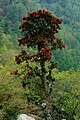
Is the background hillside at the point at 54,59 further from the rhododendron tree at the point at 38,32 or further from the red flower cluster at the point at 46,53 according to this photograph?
the red flower cluster at the point at 46,53

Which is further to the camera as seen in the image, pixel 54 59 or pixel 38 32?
Answer: pixel 54 59

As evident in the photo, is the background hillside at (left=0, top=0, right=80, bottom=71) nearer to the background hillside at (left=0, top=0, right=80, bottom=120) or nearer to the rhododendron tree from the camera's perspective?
the background hillside at (left=0, top=0, right=80, bottom=120)

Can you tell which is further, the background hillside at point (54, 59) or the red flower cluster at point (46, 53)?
the background hillside at point (54, 59)

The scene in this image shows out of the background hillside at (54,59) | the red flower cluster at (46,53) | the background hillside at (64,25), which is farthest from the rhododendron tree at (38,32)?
the background hillside at (64,25)

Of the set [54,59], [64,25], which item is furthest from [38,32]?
[64,25]

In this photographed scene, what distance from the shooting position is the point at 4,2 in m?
102

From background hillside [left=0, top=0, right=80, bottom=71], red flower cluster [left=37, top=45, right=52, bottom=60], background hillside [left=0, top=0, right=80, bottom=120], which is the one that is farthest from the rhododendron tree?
background hillside [left=0, top=0, right=80, bottom=71]

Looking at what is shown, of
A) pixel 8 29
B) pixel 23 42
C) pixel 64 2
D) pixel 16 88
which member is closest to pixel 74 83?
pixel 16 88

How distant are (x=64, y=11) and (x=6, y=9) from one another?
38.2 metres

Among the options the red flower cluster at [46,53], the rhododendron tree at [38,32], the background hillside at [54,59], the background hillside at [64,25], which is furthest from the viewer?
the background hillside at [64,25]

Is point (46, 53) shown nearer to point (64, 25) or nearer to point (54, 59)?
point (54, 59)

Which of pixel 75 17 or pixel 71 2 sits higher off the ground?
pixel 71 2

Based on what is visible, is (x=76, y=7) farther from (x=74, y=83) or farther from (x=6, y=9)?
(x=74, y=83)

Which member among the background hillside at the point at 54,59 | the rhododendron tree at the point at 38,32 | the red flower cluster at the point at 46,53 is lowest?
the red flower cluster at the point at 46,53
